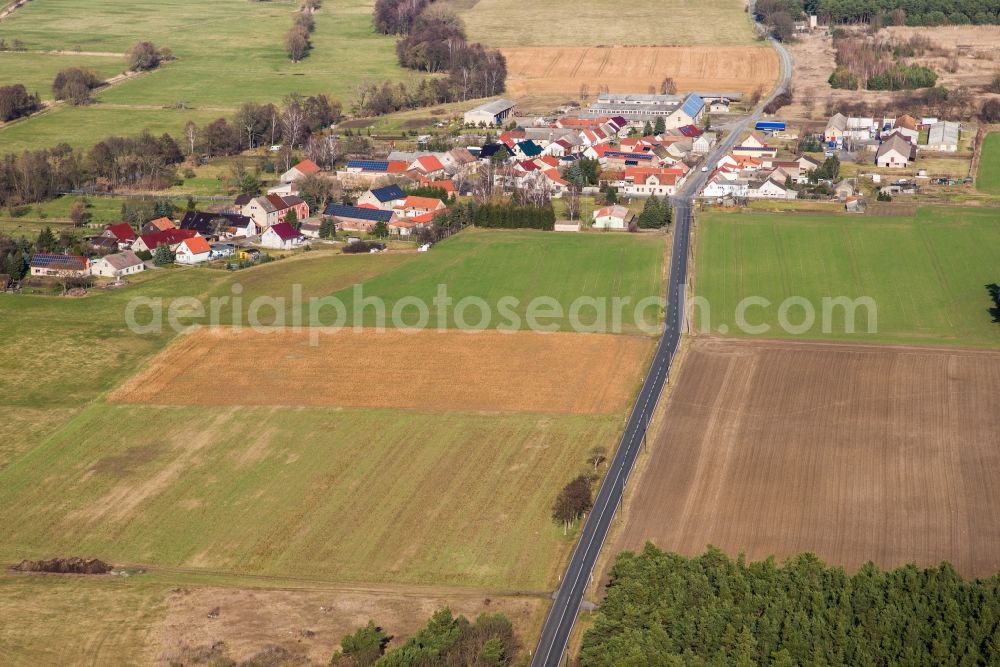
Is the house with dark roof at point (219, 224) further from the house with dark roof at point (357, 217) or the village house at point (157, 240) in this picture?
the house with dark roof at point (357, 217)

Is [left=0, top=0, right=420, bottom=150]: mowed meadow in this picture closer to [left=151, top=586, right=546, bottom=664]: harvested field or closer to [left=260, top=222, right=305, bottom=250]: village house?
[left=260, top=222, right=305, bottom=250]: village house

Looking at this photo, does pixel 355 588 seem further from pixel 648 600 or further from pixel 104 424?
pixel 104 424

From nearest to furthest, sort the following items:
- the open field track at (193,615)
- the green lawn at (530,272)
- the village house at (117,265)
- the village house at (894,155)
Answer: the open field track at (193,615) → the green lawn at (530,272) → the village house at (117,265) → the village house at (894,155)

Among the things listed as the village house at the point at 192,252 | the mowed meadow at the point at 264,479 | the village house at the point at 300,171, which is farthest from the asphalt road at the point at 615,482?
the village house at the point at 300,171

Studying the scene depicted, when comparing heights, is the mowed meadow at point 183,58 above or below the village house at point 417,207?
above

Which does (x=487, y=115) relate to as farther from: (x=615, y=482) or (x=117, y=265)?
(x=615, y=482)

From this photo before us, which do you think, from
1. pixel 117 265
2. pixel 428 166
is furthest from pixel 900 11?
pixel 117 265

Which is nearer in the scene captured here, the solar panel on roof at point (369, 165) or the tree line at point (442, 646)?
the tree line at point (442, 646)
